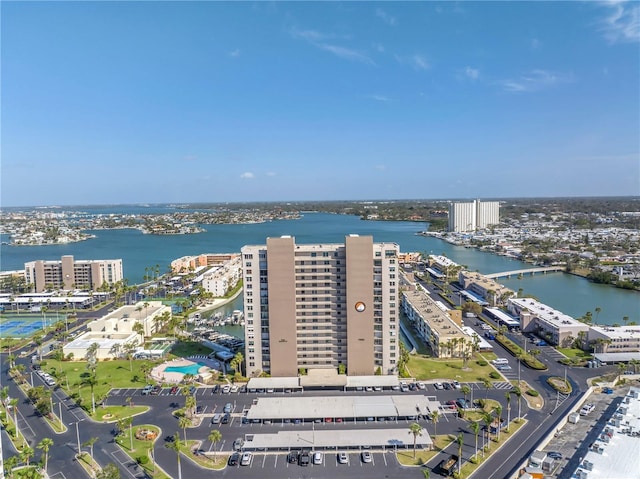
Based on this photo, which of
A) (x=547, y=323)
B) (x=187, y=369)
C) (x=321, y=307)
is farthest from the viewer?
(x=547, y=323)

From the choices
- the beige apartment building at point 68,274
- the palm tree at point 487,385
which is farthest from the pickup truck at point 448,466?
the beige apartment building at point 68,274

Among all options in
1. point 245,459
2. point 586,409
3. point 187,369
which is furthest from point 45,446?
point 586,409

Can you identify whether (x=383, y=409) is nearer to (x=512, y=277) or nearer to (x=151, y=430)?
(x=151, y=430)

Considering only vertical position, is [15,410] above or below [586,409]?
above

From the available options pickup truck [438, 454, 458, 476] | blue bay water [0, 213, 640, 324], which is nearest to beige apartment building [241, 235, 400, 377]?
pickup truck [438, 454, 458, 476]

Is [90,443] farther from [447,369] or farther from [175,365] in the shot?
[447,369]

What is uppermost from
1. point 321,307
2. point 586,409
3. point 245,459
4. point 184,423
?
point 321,307

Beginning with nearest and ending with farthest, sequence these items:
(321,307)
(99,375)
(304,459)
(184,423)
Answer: (304,459), (184,423), (321,307), (99,375)
